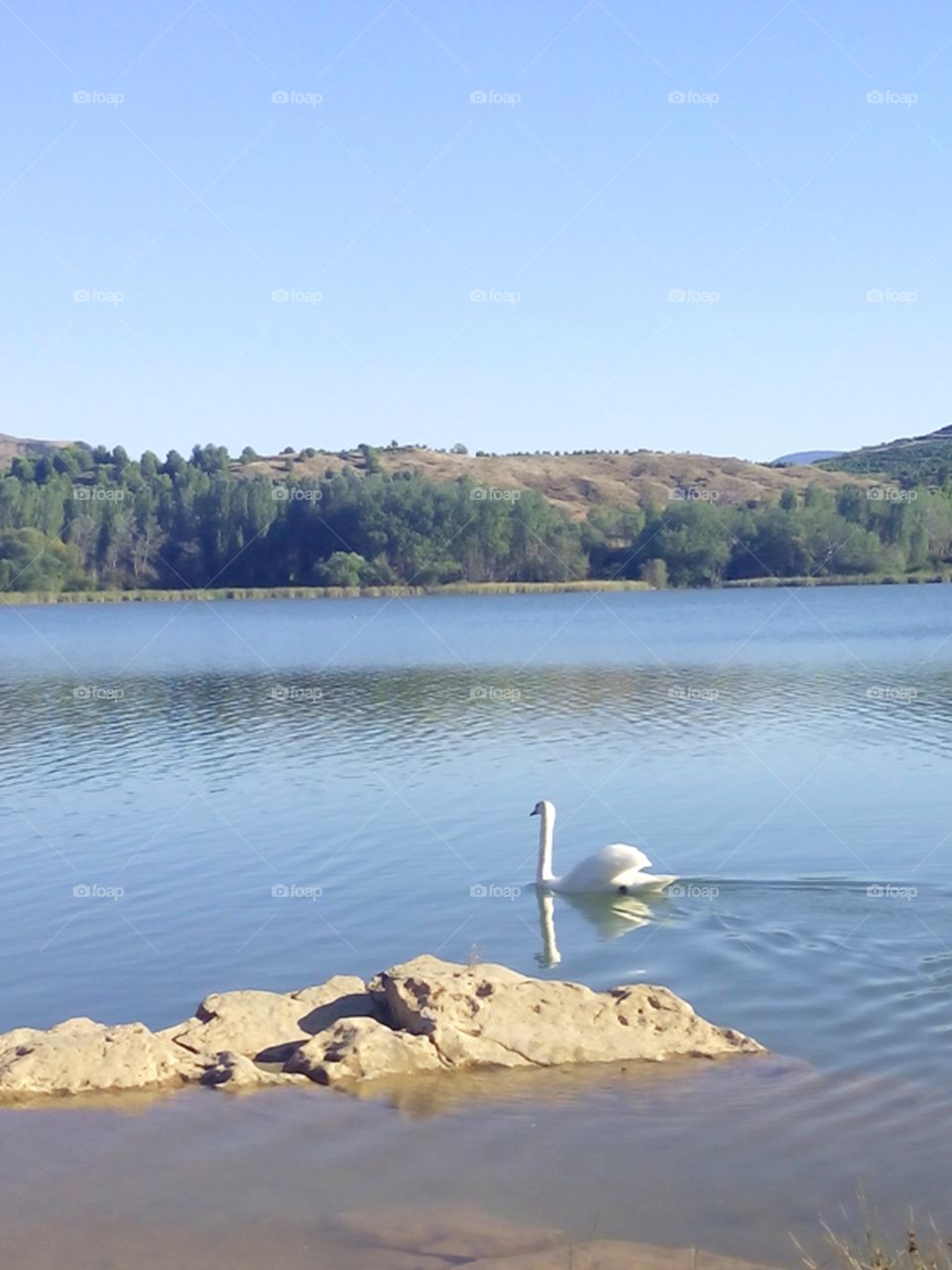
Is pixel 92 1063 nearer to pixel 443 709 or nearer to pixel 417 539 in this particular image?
pixel 443 709

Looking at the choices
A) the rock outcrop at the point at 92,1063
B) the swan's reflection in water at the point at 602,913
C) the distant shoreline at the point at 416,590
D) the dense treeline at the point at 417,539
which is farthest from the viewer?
the dense treeline at the point at 417,539

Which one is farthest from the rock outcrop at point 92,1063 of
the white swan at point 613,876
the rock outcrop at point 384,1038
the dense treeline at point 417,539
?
the dense treeline at point 417,539

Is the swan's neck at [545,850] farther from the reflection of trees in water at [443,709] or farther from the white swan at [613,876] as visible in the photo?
the reflection of trees in water at [443,709]

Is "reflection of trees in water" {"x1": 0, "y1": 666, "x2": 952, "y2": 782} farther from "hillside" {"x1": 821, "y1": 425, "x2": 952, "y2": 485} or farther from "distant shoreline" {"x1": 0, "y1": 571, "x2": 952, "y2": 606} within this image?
"hillside" {"x1": 821, "y1": 425, "x2": 952, "y2": 485}

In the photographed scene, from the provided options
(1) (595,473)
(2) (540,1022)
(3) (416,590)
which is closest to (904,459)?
(1) (595,473)

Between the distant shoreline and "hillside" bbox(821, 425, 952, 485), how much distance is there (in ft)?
155

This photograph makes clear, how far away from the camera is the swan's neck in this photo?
15.0 m

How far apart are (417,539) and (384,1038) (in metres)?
89.9

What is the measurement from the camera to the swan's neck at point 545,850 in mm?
15047

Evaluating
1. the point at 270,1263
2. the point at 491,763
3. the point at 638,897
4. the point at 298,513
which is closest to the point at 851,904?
the point at 638,897

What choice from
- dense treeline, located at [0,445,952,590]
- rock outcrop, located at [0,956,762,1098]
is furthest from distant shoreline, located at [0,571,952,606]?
rock outcrop, located at [0,956,762,1098]

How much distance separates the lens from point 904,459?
176 meters

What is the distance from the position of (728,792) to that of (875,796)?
1.81 metres

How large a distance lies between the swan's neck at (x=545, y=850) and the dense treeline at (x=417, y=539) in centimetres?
8162
